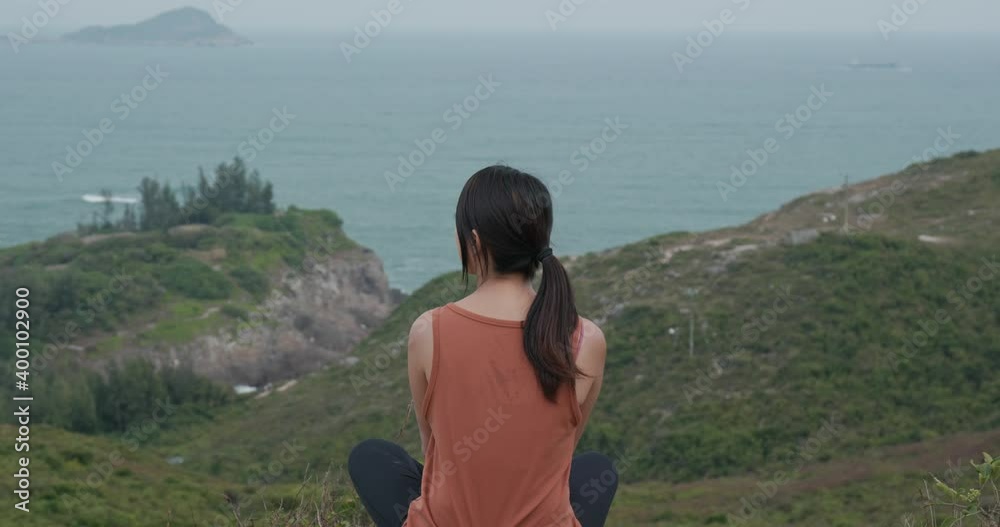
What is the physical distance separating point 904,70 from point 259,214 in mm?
169090

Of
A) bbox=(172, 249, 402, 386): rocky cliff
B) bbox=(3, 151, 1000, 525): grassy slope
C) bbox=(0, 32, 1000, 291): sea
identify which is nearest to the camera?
A: bbox=(3, 151, 1000, 525): grassy slope

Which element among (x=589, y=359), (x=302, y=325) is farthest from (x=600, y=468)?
(x=302, y=325)

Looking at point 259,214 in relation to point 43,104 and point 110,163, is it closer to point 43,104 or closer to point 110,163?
point 110,163

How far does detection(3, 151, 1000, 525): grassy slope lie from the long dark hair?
11831 millimetres

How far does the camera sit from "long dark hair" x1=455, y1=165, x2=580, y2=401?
3.32m

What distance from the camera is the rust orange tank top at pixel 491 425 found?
334cm

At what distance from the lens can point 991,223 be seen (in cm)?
2659

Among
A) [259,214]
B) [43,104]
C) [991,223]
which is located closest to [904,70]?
[43,104]

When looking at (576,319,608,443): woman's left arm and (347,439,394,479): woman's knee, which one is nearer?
(576,319,608,443): woman's left arm

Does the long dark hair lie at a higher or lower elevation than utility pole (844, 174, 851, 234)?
higher

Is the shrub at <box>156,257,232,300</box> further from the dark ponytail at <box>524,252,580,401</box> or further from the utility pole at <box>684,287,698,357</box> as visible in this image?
the dark ponytail at <box>524,252,580,401</box>

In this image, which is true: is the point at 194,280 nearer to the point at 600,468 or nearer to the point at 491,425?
the point at 600,468

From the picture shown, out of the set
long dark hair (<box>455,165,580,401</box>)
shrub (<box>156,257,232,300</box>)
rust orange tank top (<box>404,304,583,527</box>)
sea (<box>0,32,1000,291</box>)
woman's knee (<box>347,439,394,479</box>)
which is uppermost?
long dark hair (<box>455,165,580,401</box>)

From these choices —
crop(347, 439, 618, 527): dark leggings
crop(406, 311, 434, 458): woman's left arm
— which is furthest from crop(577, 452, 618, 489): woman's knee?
crop(406, 311, 434, 458): woman's left arm
